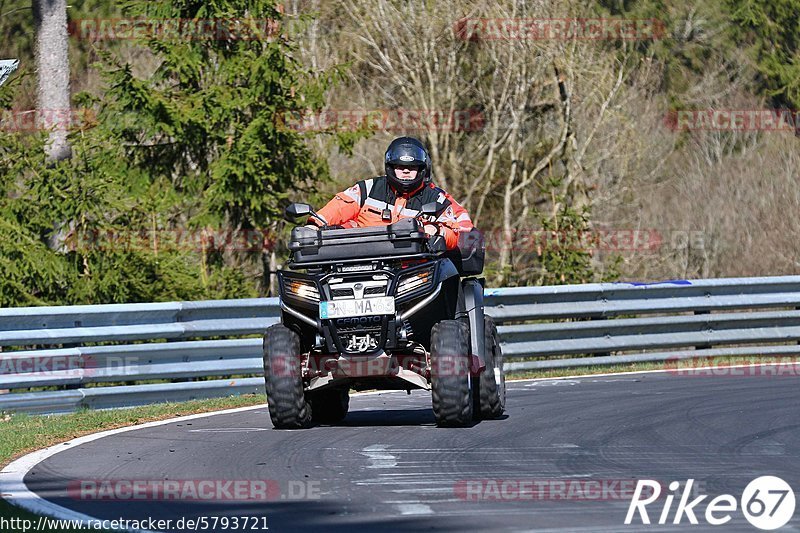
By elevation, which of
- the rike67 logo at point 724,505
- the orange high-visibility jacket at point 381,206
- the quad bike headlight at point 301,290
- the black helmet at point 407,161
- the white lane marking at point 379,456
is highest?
the black helmet at point 407,161

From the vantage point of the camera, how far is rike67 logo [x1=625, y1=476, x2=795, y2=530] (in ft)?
20.8

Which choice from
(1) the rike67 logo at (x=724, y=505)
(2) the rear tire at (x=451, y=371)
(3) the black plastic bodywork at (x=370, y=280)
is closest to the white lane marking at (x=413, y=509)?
(1) the rike67 logo at (x=724, y=505)

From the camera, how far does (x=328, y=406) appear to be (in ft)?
35.0

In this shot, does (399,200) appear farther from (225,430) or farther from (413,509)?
(413,509)

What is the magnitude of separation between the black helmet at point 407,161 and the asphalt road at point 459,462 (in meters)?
1.85

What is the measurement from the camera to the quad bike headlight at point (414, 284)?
378 inches

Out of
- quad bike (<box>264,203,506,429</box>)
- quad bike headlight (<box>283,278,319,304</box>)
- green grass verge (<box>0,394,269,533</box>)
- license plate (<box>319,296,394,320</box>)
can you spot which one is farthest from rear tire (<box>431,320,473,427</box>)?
green grass verge (<box>0,394,269,533</box>)

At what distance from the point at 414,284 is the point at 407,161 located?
1.10m

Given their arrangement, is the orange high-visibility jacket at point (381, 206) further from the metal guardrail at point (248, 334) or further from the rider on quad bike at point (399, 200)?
the metal guardrail at point (248, 334)

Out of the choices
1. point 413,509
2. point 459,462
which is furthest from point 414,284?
point 413,509

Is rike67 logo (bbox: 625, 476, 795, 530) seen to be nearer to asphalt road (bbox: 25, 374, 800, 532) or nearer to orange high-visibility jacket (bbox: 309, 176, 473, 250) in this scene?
asphalt road (bbox: 25, 374, 800, 532)

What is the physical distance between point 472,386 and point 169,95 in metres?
13.3

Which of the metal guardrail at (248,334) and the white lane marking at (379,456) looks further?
the metal guardrail at (248,334)

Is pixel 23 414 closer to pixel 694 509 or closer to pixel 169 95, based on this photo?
pixel 694 509
